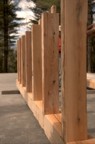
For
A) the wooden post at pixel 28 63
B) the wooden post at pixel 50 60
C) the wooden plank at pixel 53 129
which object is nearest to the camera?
the wooden plank at pixel 53 129

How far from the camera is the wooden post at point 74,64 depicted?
2.35 m

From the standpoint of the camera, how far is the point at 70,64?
7.75ft

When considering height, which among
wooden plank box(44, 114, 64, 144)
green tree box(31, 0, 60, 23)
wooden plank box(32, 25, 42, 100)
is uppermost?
green tree box(31, 0, 60, 23)

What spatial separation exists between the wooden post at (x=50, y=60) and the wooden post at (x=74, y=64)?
1.02 metres

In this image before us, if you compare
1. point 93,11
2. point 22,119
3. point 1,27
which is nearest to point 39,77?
point 22,119

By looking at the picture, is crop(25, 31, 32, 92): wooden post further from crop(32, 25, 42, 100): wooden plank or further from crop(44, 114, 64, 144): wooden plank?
crop(44, 114, 64, 144): wooden plank

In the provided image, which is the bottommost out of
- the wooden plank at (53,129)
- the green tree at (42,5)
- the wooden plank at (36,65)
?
the wooden plank at (53,129)

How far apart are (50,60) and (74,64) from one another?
1.07m

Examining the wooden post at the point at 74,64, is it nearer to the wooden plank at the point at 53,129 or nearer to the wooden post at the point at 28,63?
the wooden plank at the point at 53,129

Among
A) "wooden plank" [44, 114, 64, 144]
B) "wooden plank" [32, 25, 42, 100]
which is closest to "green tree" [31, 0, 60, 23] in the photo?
"wooden plank" [32, 25, 42, 100]

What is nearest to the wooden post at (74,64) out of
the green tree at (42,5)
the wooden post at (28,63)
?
the wooden post at (28,63)

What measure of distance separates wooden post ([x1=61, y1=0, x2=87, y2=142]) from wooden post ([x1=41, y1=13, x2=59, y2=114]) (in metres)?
1.02

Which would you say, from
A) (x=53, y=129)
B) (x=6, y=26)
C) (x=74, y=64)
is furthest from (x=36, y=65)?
(x=6, y=26)

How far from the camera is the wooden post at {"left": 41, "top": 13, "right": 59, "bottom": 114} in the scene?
340 cm
